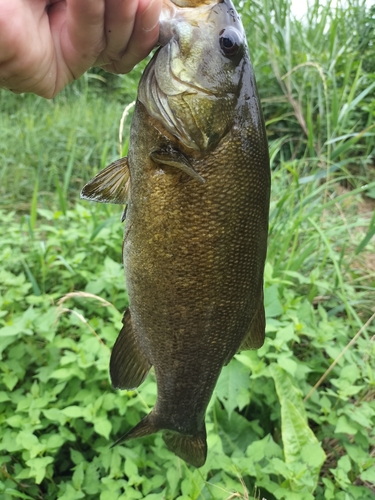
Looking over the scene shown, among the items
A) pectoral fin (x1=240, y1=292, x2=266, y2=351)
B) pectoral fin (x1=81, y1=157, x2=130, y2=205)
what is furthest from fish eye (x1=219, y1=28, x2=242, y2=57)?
pectoral fin (x1=240, y1=292, x2=266, y2=351)

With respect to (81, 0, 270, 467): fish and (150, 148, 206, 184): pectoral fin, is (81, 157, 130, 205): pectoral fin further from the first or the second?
(150, 148, 206, 184): pectoral fin

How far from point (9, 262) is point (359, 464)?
2.09 m

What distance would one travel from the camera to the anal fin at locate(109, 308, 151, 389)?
1.31 m

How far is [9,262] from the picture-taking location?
2.50 metres

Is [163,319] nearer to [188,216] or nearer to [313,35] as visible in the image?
[188,216]

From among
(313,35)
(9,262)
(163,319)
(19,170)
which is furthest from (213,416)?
(313,35)

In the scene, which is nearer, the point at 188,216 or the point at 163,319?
the point at 188,216

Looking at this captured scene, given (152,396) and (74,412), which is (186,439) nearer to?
(152,396)

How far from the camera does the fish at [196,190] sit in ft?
3.42

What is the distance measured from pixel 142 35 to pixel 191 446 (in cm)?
122

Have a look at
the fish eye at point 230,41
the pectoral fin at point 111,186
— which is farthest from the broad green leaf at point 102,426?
the fish eye at point 230,41

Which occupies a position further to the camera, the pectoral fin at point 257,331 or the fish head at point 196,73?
the pectoral fin at point 257,331

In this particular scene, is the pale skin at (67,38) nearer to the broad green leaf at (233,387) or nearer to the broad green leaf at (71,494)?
the broad green leaf at (233,387)

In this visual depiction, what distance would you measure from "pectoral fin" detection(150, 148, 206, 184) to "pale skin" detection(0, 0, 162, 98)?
0.86 feet
